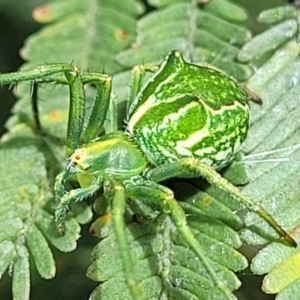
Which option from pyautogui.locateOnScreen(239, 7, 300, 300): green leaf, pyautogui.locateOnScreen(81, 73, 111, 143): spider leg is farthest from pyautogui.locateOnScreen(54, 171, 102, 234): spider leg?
pyautogui.locateOnScreen(239, 7, 300, 300): green leaf

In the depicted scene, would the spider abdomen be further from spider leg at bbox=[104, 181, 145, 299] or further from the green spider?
spider leg at bbox=[104, 181, 145, 299]

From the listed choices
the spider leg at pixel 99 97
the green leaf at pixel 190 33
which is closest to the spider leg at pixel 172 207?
the spider leg at pixel 99 97

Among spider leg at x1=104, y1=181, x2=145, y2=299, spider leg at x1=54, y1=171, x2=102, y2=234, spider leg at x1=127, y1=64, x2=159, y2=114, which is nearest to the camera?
spider leg at x1=104, y1=181, x2=145, y2=299

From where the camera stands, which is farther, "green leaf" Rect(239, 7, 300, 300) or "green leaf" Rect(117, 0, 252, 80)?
"green leaf" Rect(117, 0, 252, 80)

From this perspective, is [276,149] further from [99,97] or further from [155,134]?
[99,97]

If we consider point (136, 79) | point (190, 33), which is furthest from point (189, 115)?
point (190, 33)

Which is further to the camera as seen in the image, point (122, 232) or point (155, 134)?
point (155, 134)

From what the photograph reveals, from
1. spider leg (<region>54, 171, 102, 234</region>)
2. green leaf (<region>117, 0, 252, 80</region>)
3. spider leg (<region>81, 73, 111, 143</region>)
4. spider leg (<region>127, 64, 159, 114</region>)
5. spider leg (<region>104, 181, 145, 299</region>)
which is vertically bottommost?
spider leg (<region>104, 181, 145, 299</region>)

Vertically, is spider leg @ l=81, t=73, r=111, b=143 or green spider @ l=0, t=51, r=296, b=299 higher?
spider leg @ l=81, t=73, r=111, b=143
